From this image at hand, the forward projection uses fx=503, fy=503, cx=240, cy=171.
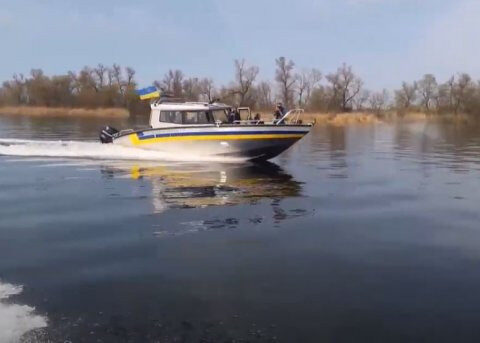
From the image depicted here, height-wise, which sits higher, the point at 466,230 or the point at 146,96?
the point at 146,96

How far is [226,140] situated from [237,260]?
12.3m

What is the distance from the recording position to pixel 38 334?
5027 millimetres

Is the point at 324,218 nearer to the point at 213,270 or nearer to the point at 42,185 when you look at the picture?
the point at 213,270

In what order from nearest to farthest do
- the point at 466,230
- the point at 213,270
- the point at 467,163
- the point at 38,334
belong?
1. the point at 38,334
2. the point at 213,270
3. the point at 466,230
4. the point at 467,163

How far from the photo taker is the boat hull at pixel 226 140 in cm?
1928

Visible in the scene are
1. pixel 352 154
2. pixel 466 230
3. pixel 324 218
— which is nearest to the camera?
pixel 466 230

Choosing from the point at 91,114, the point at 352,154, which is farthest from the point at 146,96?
the point at 91,114

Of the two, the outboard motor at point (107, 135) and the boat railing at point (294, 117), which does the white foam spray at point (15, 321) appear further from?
the outboard motor at point (107, 135)

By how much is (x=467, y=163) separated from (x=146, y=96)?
14.3 m

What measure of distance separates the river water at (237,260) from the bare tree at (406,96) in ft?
322

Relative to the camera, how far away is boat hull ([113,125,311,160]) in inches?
759

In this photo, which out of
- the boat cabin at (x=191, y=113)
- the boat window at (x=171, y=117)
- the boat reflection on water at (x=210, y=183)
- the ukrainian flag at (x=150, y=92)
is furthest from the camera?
the ukrainian flag at (x=150, y=92)

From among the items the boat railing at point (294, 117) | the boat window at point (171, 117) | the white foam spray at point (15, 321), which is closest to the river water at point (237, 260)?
the white foam spray at point (15, 321)

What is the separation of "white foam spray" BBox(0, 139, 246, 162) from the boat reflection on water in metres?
1.39
